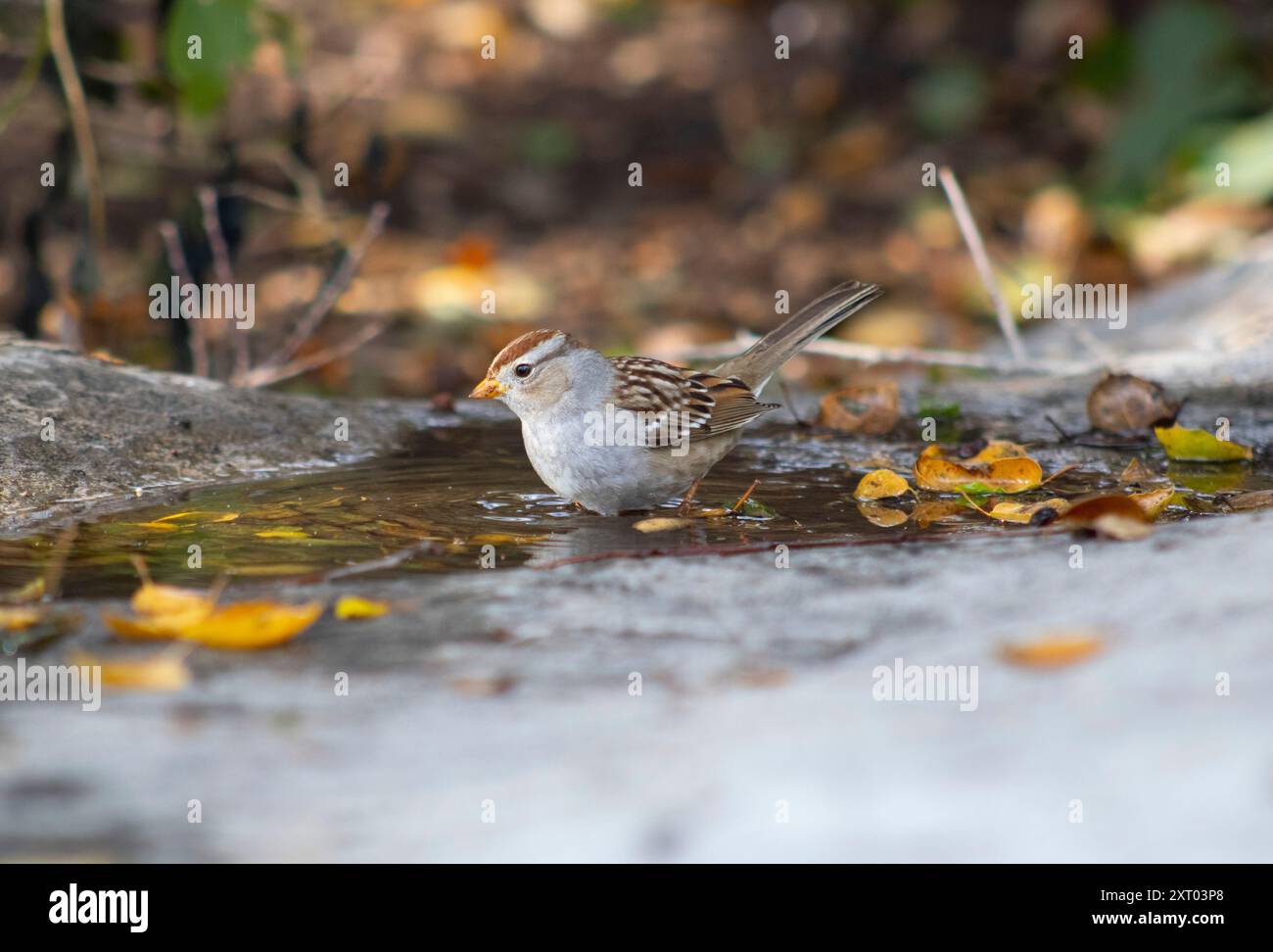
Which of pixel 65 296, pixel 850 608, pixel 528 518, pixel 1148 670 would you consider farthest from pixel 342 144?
pixel 1148 670

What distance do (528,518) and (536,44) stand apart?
10176mm

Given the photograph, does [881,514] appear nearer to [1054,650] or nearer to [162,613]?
[1054,650]

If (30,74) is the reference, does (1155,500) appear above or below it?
below

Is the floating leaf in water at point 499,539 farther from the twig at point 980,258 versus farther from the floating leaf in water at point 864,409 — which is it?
the twig at point 980,258

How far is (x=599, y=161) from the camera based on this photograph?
12.1 metres

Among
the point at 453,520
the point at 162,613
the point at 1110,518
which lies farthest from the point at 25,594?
the point at 1110,518

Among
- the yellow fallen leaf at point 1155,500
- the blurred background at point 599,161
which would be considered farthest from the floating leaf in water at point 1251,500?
the blurred background at point 599,161

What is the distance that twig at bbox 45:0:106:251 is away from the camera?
21.3 feet

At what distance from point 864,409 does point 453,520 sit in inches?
77.3

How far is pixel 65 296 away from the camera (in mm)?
6773

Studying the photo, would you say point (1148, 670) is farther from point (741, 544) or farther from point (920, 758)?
point (741, 544)

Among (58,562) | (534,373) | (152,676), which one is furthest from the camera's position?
(534,373)

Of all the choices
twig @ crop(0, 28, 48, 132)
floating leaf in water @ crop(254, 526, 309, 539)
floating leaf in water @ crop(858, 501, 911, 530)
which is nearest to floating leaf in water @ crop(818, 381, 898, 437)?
floating leaf in water @ crop(858, 501, 911, 530)

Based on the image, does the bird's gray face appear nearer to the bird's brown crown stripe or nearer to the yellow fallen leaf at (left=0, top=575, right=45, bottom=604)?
the bird's brown crown stripe
